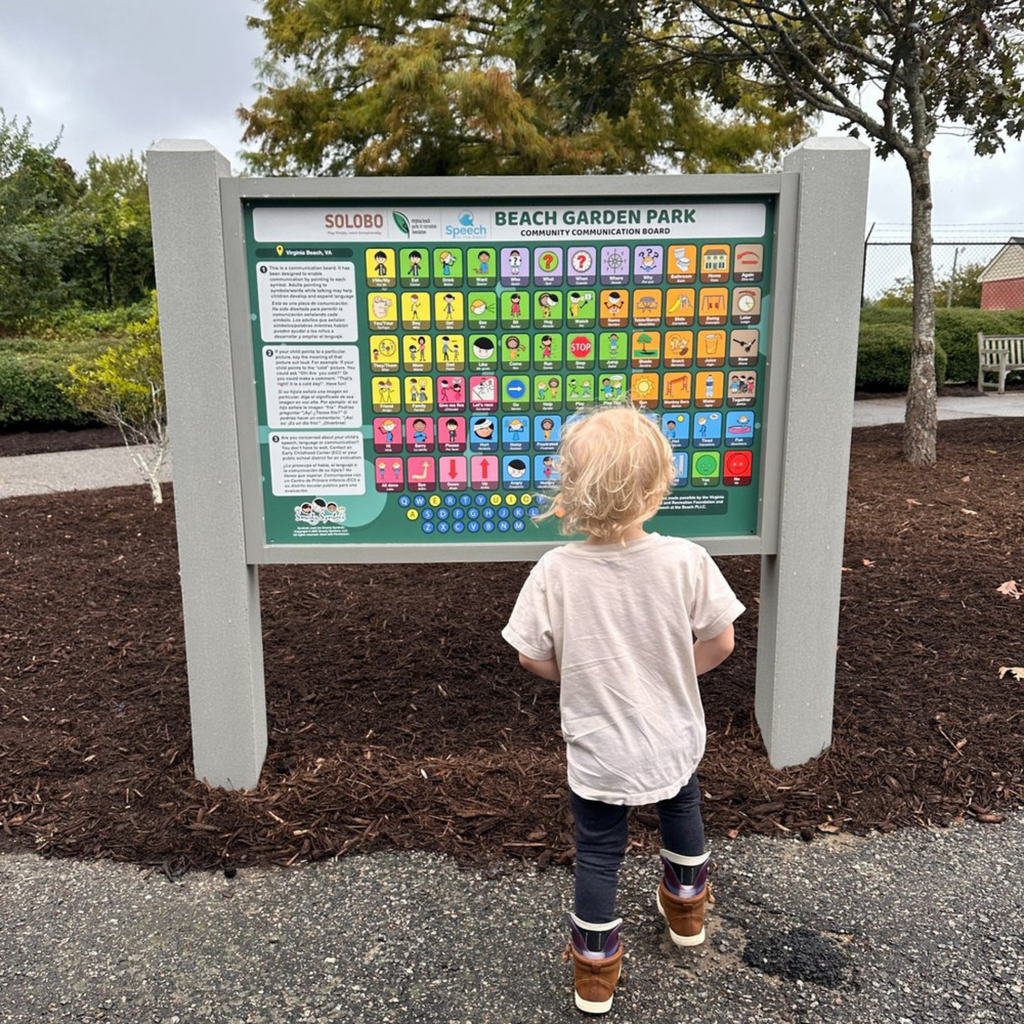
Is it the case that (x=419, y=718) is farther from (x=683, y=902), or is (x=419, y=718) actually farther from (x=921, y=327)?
(x=921, y=327)

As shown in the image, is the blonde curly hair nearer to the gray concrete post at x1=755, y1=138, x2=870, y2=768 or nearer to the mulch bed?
the gray concrete post at x1=755, y1=138, x2=870, y2=768

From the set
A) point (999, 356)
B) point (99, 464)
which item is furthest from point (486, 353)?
point (999, 356)

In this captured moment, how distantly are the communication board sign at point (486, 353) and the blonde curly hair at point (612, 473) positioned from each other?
884mm

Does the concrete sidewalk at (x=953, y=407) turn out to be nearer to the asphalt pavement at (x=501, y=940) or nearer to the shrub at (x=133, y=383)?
the shrub at (x=133, y=383)

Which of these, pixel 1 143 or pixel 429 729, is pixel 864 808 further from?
pixel 1 143

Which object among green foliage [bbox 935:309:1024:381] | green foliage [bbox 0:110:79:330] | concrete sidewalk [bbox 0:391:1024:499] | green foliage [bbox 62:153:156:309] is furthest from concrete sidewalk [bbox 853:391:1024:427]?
green foliage [bbox 62:153:156:309]

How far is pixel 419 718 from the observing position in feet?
12.1

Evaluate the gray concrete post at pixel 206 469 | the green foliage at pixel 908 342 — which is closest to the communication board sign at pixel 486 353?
the gray concrete post at pixel 206 469

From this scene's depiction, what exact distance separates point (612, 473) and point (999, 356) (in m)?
17.4

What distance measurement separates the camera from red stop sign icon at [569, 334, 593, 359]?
9.84 feet

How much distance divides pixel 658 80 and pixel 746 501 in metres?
7.21

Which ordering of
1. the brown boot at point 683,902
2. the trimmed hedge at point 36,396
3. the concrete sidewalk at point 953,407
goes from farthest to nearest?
the trimmed hedge at point 36,396 → the concrete sidewalk at point 953,407 → the brown boot at point 683,902

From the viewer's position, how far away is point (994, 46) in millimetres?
7434

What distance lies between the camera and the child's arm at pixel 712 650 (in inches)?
89.1
